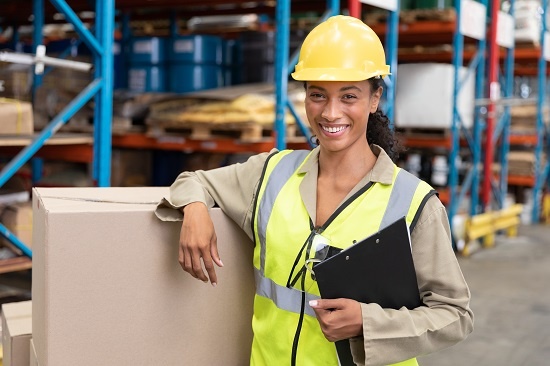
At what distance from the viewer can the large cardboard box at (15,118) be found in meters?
4.08

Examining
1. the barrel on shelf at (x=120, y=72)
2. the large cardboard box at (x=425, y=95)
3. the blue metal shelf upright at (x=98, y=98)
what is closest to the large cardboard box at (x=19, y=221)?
the blue metal shelf upright at (x=98, y=98)

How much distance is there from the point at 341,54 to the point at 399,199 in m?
0.42

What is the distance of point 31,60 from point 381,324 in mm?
2608

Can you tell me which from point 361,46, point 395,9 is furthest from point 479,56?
point 361,46

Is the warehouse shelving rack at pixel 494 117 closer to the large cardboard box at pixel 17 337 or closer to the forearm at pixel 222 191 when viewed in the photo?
the forearm at pixel 222 191

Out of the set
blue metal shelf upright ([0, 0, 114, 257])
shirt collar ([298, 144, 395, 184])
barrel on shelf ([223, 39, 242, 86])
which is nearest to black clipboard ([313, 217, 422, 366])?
shirt collar ([298, 144, 395, 184])

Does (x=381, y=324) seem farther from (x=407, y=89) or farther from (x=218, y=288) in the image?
(x=407, y=89)

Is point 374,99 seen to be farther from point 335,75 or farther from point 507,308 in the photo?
point 507,308

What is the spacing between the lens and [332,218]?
1.92 m

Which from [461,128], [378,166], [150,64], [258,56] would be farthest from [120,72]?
[378,166]

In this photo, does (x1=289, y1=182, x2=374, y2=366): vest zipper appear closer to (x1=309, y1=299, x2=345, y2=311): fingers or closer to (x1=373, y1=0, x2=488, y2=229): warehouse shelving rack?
(x1=309, y1=299, x2=345, y2=311): fingers

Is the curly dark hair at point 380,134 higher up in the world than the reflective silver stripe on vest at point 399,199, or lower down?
higher up

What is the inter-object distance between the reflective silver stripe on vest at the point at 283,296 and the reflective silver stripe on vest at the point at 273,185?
0.05 metres

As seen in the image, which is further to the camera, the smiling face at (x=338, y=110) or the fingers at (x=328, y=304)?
the smiling face at (x=338, y=110)
